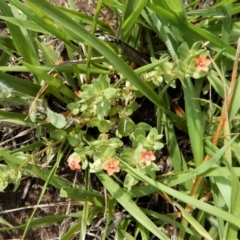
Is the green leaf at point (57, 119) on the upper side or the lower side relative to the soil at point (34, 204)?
upper

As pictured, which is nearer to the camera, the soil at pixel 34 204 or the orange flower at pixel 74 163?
the orange flower at pixel 74 163

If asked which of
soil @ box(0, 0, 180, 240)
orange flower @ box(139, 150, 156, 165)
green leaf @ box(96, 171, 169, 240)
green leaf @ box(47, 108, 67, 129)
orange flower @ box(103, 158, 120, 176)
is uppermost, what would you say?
green leaf @ box(47, 108, 67, 129)

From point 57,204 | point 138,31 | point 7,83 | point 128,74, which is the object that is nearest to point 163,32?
point 138,31

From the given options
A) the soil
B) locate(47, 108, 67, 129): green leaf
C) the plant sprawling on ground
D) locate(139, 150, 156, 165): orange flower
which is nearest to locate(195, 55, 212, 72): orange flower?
the plant sprawling on ground

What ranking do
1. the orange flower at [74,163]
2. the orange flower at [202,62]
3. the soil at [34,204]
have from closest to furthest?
the orange flower at [202,62], the orange flower at [74,163], the soil at [34,204]

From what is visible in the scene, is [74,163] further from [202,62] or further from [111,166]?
[202,62]

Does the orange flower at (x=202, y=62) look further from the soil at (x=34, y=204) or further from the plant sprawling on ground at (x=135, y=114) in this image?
the soil at (x=34, y=204)

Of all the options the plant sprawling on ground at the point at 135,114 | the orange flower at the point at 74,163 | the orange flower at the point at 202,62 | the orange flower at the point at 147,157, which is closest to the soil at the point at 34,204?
the plant sprawling on ground at the point at 135,114

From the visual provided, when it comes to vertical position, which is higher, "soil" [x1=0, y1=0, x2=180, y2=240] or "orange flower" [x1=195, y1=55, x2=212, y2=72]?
"orange flower" [x1=195, y1=55, x2=212, y2=72]

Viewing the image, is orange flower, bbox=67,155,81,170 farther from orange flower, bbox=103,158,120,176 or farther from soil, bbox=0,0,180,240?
soil, bbox=0,0,180,240

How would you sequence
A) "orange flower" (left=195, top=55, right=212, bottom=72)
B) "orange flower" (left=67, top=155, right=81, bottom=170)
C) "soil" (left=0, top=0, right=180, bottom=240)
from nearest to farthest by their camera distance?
"orange flower" (left=195, top=55, right=212, bottom=72), "orange flower" (left=67, top=155, right=81, bottom=170), "soil" (left=0, top=0, right=180, bottom=240)
